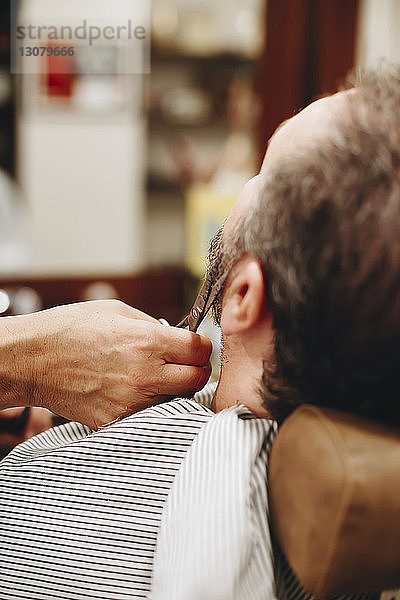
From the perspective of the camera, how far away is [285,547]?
0.67m

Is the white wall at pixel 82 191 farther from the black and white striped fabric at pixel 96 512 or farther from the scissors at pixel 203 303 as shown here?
the black and white striped fabric at pixel 96 512

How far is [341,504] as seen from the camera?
23.1 inches

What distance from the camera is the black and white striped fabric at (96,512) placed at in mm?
742

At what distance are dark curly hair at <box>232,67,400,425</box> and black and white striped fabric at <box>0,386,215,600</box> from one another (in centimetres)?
17

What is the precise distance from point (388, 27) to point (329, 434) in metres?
2.60

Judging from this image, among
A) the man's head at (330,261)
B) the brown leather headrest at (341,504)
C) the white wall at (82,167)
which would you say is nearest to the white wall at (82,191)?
the white wall at (82,167)

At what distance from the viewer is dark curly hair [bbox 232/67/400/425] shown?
641mm

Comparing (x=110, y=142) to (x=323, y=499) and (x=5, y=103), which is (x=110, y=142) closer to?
(x=5, y=103)

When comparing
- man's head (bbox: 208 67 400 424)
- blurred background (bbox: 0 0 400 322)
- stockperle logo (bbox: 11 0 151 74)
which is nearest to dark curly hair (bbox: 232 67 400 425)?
man's head (bbox: 208 67 400 424)

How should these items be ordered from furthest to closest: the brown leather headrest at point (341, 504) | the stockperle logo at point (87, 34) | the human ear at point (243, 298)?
the stockperle logo at point (87, 34)
the human ear at point (243, 298)
the brown leather headrest at point (341, 504)

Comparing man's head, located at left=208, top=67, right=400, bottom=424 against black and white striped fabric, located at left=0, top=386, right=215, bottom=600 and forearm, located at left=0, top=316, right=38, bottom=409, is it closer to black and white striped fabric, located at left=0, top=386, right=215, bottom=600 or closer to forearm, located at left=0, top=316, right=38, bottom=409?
black and white striped fabric, located at left=0, top=386, right=215, bottom=600

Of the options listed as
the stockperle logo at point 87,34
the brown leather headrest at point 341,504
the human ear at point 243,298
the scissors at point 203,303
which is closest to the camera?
the brown leather headrest at point 341,504

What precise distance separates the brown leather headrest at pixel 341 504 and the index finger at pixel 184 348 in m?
0.29

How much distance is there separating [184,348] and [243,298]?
0.57ft
